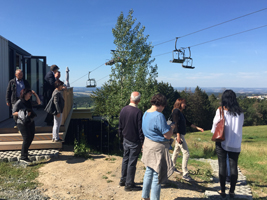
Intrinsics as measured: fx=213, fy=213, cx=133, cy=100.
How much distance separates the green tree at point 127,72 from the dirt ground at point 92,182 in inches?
342

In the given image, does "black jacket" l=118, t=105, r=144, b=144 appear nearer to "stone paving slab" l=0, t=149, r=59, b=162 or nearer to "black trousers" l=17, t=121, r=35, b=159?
"black trousers" l=17, t=121, r=35, b=159

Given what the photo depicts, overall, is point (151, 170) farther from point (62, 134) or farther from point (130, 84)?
point (130, 84)

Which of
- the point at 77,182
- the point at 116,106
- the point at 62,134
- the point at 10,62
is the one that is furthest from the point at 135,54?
the point at 77,182

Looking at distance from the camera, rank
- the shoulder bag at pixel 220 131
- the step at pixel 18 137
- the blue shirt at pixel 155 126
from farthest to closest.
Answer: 1. the step at pixel 18 137
2. the shoulder bag at pixel 220 131
3. the blue shirt at pixel 155 126

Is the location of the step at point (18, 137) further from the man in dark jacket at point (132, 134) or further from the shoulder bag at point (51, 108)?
the man in dark jacket at point (132, 134)

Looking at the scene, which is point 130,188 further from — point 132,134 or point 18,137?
point 18,137

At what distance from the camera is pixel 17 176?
4102 millimetres

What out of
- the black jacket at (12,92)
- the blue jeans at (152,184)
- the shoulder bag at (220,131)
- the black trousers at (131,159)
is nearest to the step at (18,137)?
the black jacket at (12,92)

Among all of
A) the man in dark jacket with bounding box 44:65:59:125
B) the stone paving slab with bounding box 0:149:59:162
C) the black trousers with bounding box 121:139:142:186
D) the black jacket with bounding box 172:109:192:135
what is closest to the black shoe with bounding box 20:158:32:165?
the stone paving slab with bounding box 0:149:59:162

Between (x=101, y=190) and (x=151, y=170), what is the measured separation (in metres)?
1.25

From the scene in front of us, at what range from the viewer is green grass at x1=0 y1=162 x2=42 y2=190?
12.2 feet

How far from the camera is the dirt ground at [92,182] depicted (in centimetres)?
356

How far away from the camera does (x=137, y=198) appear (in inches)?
136

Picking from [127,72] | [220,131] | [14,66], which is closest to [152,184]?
[220,131]
